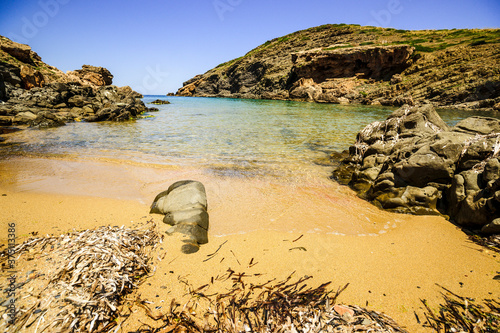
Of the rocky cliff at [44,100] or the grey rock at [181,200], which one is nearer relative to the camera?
the grey rock at [181,200]

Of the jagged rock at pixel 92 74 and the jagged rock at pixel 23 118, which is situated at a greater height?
the jagged rock at pixel 92 74

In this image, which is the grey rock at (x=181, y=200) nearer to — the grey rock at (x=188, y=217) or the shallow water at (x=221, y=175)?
the grey rock at (x=188, y=217)

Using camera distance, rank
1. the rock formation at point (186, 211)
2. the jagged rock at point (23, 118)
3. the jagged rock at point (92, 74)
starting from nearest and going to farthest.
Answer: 1. the rock formation at point (186, 211)
2. the jagged rock at point (23, 118)
3. the jagged rock at point (92, 74)

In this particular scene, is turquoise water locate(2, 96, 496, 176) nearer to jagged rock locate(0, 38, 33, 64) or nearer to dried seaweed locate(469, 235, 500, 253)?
dried seaweed locate(469, 235, 500, 253)

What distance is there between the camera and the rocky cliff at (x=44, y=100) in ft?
49.8

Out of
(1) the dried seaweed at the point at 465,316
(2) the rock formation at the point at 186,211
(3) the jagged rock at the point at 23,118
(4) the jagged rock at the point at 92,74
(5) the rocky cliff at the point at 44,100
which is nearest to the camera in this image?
(1) the dried seaweed at the point at 465,316

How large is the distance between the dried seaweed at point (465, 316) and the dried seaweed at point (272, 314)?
0.45m

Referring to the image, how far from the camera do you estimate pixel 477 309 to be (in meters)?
2.21

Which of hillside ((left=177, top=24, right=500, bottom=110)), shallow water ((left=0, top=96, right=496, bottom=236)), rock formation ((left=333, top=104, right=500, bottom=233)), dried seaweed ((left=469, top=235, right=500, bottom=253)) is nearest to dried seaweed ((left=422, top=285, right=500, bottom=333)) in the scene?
dried seaweed ((left=469, top=235, right=500, bottom=253))

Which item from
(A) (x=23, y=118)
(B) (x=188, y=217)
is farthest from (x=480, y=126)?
(A) (x=23, y=118)

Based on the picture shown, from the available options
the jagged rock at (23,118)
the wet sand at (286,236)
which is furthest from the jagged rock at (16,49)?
the wet sand at (286,236)

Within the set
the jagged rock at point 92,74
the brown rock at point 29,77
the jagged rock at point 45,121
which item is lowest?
the jagged rock at point 45,121

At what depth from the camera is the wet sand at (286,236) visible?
255cm

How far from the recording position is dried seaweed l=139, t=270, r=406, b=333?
6.73ft
